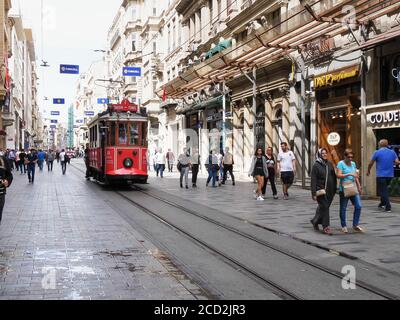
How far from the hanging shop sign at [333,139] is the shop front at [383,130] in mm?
2672

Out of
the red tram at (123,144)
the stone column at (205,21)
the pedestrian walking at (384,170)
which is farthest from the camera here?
the stone column at (205,21)

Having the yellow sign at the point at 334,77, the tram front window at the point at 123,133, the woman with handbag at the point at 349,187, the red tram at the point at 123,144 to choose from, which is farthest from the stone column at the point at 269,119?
the woman with handbag at the point at 349,187

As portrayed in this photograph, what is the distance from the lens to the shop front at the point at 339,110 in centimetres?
1938

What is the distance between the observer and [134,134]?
2278 cm

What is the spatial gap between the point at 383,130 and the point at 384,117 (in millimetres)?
665

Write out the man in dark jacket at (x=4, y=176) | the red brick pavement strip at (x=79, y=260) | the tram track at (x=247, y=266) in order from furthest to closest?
the man in dark jacket at (x=4, y=176), the tram track at (x=247, y=266), the red brick pavement strip at (x=79, y=260)

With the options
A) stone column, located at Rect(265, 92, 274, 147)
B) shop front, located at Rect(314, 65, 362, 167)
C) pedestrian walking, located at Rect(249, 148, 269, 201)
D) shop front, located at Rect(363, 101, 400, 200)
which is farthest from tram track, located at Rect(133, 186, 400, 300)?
stone column, located at Rect(265, 92, 274, 147)

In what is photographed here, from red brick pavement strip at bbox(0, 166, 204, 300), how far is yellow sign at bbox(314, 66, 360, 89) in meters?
10.0

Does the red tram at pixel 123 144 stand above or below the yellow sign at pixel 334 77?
below

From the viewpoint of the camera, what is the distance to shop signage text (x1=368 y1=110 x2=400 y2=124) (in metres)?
16.5

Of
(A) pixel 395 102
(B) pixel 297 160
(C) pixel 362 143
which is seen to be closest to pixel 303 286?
(A) pixel 395 102

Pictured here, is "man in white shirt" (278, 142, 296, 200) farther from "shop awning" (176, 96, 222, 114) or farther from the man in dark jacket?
"shop awning" (176, 96, 222, 114)

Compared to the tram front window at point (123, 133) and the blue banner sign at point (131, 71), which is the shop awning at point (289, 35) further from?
the blue banner sign at point (131, 71)
